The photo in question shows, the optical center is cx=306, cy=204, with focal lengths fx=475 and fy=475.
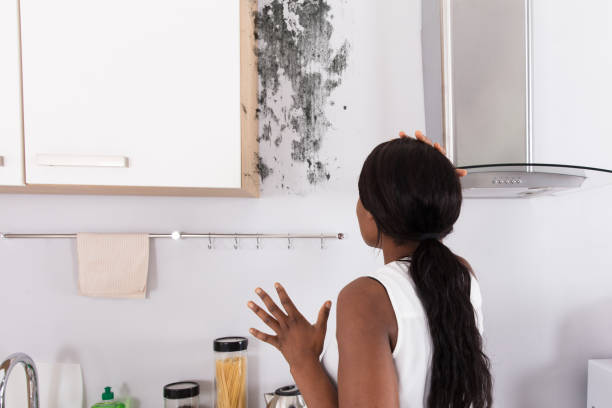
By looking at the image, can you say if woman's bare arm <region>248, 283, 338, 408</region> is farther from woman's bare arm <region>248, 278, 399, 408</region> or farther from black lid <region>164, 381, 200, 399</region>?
black lid <region>164, 381, 200, 399</region>

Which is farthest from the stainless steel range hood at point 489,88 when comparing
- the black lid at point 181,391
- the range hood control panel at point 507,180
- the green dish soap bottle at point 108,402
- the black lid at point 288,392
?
the green dish soap bottle at point 108,402

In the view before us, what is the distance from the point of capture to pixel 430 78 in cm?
134

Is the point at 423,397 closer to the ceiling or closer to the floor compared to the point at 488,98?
closer to the floor

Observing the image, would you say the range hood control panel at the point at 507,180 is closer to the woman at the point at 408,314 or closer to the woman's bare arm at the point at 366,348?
the woman at the point at 408,314

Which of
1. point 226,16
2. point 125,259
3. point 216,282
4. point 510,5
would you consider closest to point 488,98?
point 510,5

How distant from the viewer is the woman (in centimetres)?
77

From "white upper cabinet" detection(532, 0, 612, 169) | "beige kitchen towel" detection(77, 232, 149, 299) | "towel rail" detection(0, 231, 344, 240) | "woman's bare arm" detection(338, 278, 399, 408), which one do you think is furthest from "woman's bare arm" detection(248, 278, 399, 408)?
"white upper cabinet" detection(532, 0, 612, 169)

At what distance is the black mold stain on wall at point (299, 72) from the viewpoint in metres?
1.46

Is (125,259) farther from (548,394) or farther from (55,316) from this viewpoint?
(548,394)

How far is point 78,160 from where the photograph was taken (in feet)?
3.54

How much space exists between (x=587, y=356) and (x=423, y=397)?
998 mm

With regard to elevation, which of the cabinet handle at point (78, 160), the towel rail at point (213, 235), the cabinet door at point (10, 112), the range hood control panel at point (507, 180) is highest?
the cabinet door at point (10, 112)

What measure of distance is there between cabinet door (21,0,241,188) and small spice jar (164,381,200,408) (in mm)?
601

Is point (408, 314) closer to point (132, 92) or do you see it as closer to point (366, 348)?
point (366, 348)
